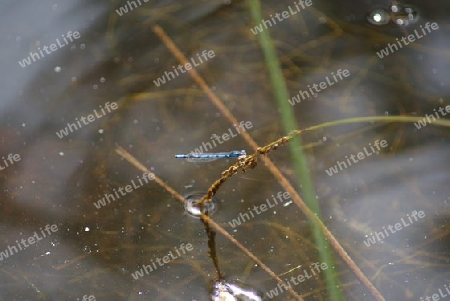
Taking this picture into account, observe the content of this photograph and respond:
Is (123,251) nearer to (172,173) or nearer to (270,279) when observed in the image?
(172,173)

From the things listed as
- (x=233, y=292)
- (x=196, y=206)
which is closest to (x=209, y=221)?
(x=196, y=206)

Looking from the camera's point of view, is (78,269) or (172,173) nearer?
(78,269)

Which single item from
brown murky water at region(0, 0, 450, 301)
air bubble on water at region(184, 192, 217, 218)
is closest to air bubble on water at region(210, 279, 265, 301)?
brown murky water at region(0, 0, 450, 301)

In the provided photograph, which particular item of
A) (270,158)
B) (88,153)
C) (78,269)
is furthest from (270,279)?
(88,153)

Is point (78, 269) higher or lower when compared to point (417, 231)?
higher

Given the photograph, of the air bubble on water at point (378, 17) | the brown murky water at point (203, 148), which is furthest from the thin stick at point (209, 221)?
the air bubble on water at point (378, 17)

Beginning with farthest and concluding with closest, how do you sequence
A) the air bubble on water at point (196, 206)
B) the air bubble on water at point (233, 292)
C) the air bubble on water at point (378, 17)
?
the air bubble on water at point (378, 17) < the air bubble on water at point (196, 206) < the air bubble on water at point (233, 292)

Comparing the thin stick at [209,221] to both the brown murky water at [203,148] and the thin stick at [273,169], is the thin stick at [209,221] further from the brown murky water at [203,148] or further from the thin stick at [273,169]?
the thin stick at [273,169]
